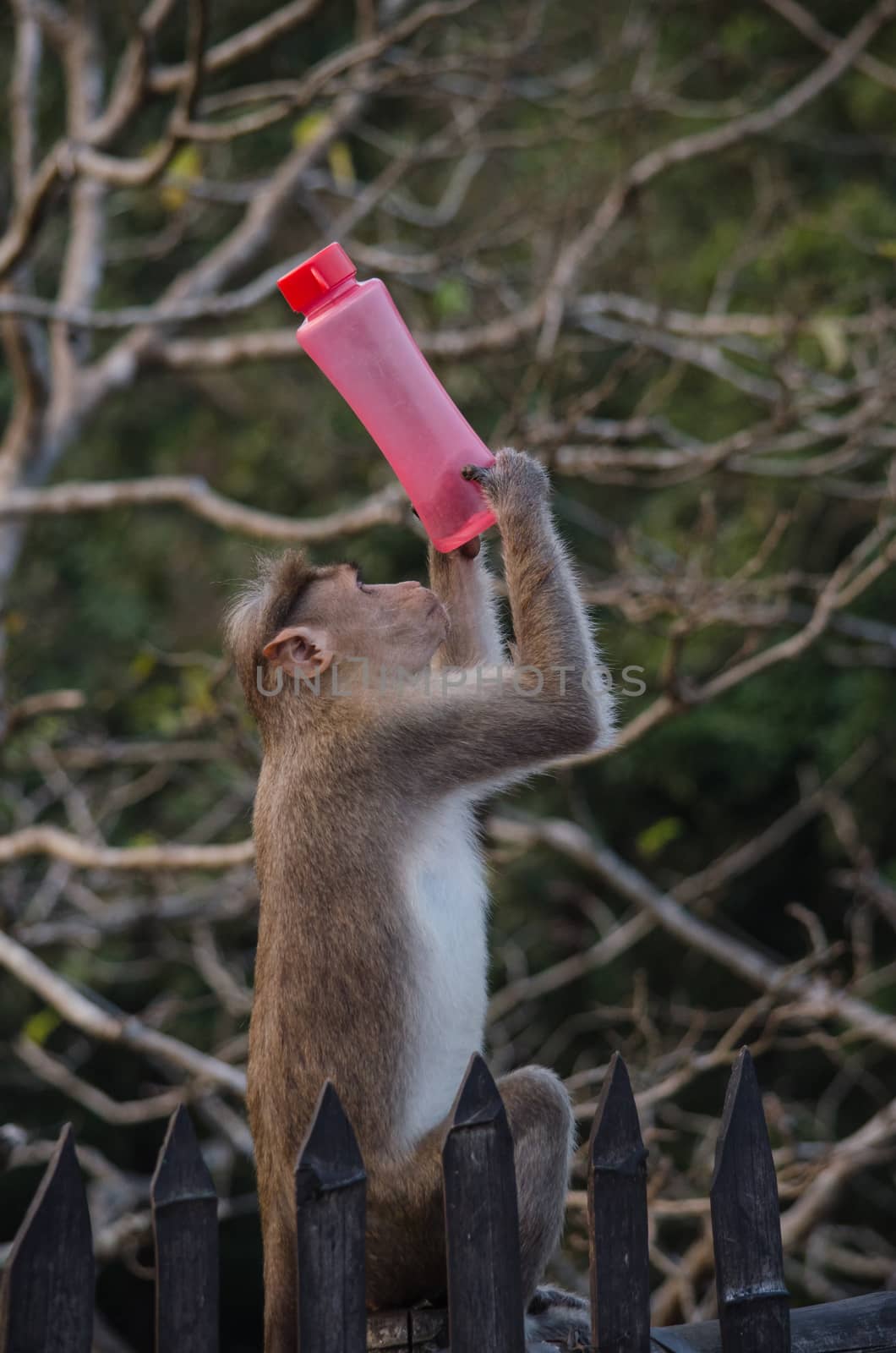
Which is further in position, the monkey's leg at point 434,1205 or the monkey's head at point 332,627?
the monkey's head at point 332,627

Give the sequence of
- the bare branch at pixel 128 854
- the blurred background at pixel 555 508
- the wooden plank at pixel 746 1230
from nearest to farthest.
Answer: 1. the wooden plank at pixel 746 1230
2. the bare branch at pixel 128 854
3. the blurred background at pixel 555 508

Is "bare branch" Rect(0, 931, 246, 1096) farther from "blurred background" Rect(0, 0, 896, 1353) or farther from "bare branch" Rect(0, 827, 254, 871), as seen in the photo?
"bare branch" Rect(0, 827, 254, 871)

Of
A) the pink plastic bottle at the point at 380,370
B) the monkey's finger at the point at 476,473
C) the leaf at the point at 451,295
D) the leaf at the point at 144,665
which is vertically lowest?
the monkey's finger at the point at 476,473

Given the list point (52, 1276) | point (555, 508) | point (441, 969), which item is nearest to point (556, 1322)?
point (441, 969)

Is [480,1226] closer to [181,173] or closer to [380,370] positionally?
[380,370]

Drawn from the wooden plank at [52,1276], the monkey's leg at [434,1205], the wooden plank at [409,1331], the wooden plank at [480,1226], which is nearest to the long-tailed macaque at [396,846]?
the monkey's leg at [434,1205]

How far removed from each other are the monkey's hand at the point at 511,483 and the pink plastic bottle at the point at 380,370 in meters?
0.05

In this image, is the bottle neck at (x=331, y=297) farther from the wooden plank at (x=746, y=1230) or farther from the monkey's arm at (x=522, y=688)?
the wooden plank at (x=746, y=1230)

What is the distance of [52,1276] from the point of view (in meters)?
1.66

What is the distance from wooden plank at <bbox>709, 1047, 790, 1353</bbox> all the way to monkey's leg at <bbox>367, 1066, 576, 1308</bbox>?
0.49 metres

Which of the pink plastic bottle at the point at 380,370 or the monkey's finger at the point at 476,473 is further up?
the pink plastic bottle at the point at 380,370

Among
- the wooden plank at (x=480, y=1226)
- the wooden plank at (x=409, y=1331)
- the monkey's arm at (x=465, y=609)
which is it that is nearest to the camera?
the wooden plank at (x=480, y=1226)

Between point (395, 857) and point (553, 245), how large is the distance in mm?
4029

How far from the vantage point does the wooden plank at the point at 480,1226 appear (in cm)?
186
